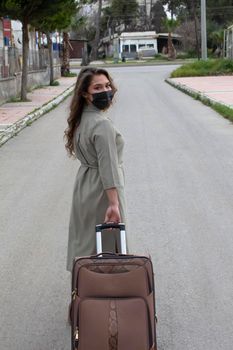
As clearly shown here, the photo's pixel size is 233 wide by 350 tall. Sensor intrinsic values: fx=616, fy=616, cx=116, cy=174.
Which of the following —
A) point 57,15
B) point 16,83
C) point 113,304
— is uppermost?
point 57,15

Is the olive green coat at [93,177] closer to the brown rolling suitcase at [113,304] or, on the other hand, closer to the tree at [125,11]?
the brown rolling suitcase at [113,304]

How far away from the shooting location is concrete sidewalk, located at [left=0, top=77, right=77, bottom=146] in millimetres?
14461

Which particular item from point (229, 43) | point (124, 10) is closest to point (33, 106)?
point (229, 43)

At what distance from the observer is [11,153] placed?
1169 cm

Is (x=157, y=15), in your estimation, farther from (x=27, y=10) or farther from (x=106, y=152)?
(x=106, y=152)

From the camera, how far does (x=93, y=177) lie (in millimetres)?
3705

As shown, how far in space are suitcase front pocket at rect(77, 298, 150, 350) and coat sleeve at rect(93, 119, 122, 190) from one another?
2.71 ft

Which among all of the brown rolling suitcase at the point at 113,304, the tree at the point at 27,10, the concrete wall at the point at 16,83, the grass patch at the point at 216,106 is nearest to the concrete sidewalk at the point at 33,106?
the grass patch at the point at 216,106

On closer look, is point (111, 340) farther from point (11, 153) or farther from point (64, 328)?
point (11, 153)

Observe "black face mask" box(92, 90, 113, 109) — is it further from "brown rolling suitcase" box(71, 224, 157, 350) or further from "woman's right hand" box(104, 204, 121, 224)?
"brown rolling suitcase" box(71, 224, 157, 350)

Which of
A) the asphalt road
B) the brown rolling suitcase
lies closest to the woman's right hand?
the brown rolling suitcase

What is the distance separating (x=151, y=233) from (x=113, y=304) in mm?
3374

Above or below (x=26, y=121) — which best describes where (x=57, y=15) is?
above

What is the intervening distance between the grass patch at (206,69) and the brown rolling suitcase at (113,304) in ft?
112
